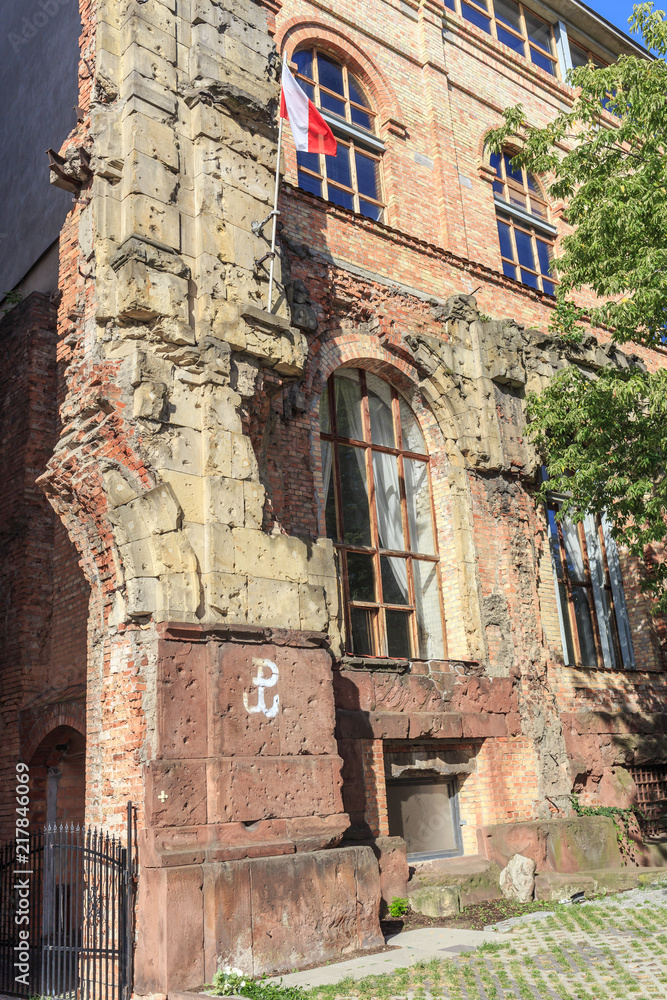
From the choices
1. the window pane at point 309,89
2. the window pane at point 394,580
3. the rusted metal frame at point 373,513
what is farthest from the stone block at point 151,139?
the window pane at point 309,89

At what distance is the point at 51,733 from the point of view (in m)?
10.2

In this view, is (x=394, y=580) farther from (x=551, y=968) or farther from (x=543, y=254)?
(x=543, y=254)

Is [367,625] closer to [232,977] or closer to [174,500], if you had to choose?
[174,500]

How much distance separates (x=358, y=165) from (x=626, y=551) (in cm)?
767

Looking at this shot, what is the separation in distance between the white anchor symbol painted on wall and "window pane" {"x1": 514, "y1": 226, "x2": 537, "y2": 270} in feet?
36.5

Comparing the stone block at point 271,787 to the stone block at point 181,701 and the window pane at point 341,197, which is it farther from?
the window pane at point 341,197

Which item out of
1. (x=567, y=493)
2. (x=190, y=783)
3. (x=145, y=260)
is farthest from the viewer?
(x=567, y=493)

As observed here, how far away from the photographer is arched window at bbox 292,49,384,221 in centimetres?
1303

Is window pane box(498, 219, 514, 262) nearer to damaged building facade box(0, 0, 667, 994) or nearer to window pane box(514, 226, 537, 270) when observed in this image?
damaged building facade box(0, 0, 667, 994)

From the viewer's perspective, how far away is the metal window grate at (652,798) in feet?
41.2

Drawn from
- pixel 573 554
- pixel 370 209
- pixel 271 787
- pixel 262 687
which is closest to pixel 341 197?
pixel 370 209

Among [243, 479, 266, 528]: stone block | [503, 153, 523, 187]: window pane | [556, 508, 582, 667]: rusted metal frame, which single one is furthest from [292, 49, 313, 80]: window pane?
[243, 479, 266, 528]: stone block

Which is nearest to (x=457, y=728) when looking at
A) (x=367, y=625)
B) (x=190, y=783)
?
(x=367, y=625)

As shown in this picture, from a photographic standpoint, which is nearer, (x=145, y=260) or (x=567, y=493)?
(x=145, y=260)
